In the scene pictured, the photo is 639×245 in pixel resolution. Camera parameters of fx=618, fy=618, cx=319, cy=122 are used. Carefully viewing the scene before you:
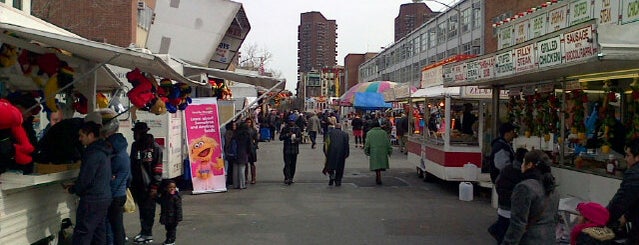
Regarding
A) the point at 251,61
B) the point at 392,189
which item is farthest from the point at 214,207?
the point at 251,61

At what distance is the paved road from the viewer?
8.58 m

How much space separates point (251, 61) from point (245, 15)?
5078cm

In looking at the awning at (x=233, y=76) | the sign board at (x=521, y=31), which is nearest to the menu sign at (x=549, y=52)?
the awning at (x=233, y=76)

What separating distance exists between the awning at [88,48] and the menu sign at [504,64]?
14.6 feet

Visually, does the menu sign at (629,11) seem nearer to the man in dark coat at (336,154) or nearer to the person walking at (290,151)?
the man in dark coat at (336,154)

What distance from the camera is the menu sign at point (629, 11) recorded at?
23.1ft

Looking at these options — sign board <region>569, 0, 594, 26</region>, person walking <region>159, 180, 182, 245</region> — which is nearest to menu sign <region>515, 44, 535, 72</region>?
sign board <region>569, 0, 594, 26</region>

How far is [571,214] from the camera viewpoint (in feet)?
24.4

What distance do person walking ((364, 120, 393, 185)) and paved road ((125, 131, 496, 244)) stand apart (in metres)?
0.41

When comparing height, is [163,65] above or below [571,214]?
above

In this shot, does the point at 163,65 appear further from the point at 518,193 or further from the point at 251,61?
the point at 251,61

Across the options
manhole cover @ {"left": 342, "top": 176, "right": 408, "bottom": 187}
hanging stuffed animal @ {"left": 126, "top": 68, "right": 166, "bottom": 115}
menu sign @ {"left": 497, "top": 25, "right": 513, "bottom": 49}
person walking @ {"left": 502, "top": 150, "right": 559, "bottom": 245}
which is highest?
menu sign @ {"left": 497, "top": 25, "right": 513, "bottom": 49}

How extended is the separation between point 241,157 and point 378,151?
3.19 m

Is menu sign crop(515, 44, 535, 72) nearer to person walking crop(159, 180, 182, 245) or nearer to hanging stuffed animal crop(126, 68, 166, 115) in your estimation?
hanging stuffed animal crop(126, 68, 166, 115)
